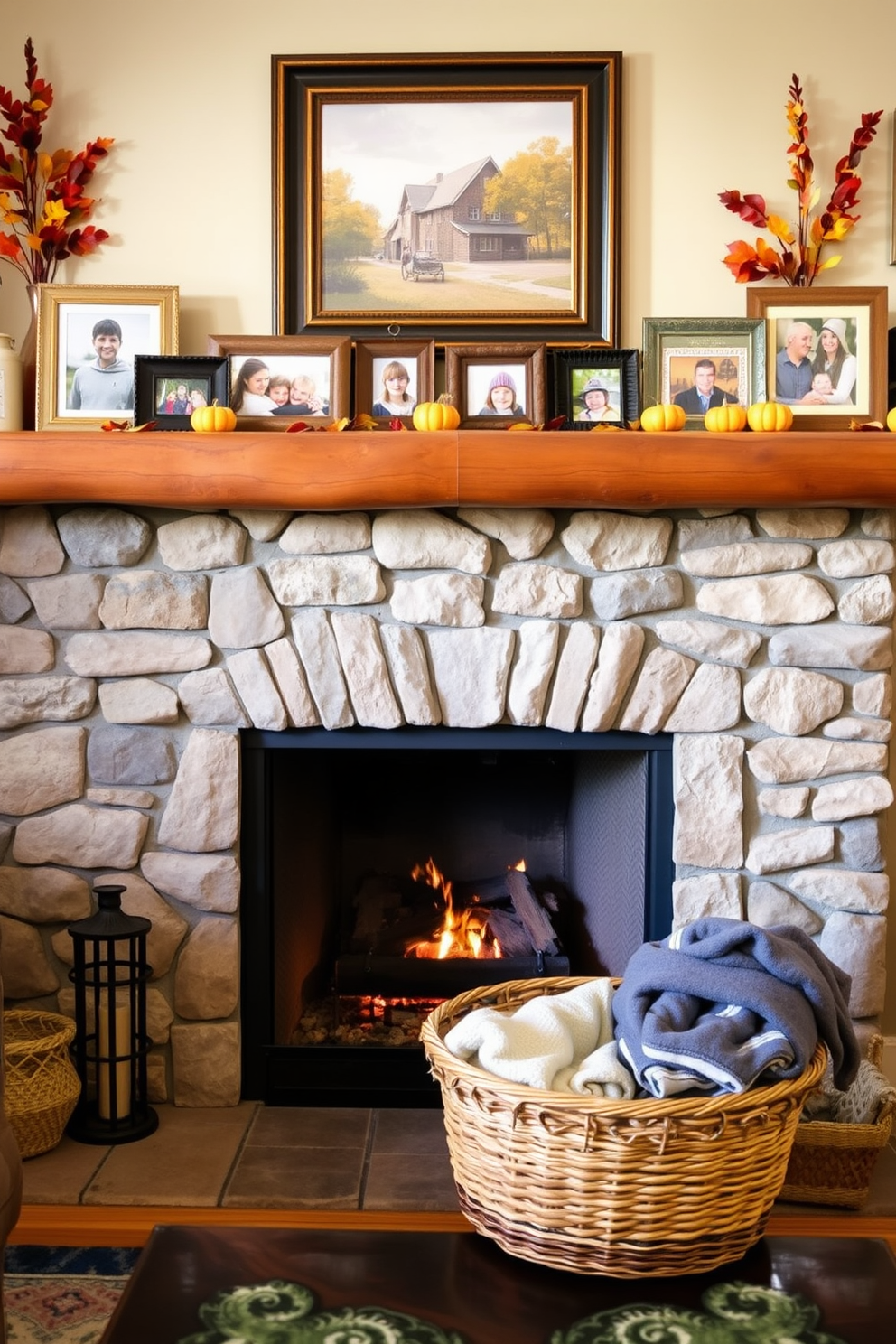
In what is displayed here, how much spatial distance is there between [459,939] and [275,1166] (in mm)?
690

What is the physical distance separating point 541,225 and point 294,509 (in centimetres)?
81

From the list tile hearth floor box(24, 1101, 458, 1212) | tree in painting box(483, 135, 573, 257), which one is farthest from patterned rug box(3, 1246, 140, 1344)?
tree in painting box(483, 135, 573, 257)

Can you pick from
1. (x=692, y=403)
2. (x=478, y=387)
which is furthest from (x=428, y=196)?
(x=692, y=403)

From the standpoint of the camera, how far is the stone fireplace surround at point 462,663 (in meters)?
2.36

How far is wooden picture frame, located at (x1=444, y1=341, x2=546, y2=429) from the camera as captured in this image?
247 centimetres

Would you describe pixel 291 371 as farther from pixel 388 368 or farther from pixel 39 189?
pixel 39 189

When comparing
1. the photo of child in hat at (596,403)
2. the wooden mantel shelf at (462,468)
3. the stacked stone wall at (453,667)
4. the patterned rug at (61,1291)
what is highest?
the photo of child in hat at (596,403)

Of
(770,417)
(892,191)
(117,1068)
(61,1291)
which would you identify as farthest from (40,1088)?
(892,191)

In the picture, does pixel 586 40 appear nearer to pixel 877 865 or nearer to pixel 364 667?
pixel 364 667

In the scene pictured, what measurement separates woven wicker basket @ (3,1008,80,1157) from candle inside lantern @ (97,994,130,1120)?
5cm

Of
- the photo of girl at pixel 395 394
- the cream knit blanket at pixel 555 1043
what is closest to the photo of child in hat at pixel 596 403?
the photo of girl at pixel 395 394

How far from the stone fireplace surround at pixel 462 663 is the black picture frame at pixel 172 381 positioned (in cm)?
19

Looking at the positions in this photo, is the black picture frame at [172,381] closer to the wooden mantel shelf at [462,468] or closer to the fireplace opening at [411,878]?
the wooden mantel shelf at [462,468]

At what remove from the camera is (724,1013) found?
1.48 meters
